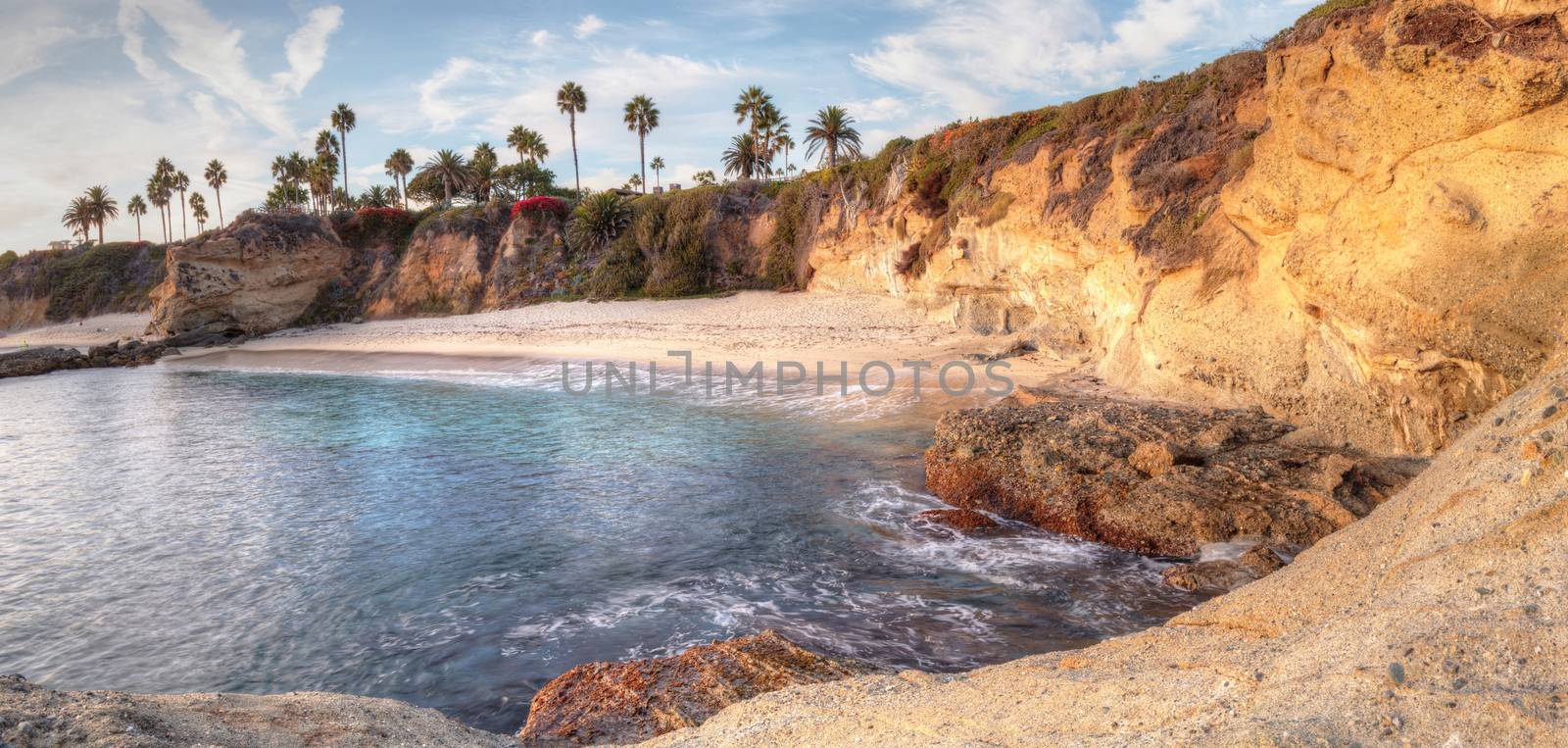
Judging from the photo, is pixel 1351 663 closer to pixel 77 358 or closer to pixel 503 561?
pixel 503 561

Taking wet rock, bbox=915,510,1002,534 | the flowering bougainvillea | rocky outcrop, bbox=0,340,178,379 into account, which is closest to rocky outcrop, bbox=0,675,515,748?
wet rock, bbox=915,510,1002,534

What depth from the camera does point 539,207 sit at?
4019 centimetres

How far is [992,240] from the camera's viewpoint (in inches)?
748

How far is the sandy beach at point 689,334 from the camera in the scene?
20.5 metres

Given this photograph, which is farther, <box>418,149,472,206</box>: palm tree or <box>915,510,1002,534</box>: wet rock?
<box>418,149,472,206</box>: palm tree

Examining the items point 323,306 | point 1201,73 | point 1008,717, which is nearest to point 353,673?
point 1008,717

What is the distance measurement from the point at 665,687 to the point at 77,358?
1681 inches

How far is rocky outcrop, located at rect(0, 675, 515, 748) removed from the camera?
2904 millimetres

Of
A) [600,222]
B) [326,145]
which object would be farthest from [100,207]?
[600,222]

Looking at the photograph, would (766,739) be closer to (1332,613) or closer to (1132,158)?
(1332,613)

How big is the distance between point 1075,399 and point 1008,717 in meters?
9.39

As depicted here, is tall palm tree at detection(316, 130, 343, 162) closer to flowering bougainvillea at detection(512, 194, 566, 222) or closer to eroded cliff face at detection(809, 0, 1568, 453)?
flowering bougainvillea at detection(512, 194, 566, 222)

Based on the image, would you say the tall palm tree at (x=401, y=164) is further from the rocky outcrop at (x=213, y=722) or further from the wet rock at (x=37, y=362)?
the rocky outcrop at (x=213, y=722)

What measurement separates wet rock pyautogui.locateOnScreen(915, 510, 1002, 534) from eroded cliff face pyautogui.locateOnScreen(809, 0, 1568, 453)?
4353mm
